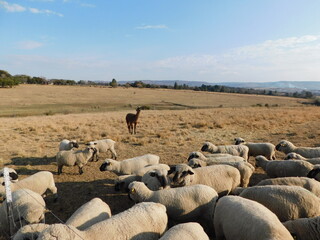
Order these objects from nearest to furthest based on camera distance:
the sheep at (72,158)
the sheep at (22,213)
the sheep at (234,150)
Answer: the sheep at (22,213)
the sheep at (72,158)
the sheep at (234,150)

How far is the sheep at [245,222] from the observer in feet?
14.8

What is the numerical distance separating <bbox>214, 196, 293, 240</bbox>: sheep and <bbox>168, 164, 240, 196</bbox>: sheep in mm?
1890

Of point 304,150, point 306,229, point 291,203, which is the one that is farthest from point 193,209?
point 304,150

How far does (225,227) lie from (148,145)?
11.4 meters

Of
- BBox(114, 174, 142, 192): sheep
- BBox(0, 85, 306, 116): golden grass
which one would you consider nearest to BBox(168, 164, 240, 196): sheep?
BBox(114, 174, 142, 192): sheep

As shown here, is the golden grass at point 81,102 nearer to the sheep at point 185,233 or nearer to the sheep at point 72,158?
the sheep at point 72,158

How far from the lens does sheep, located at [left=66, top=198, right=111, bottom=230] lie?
553cm

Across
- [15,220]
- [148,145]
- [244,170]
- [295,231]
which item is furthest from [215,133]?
[15,220]

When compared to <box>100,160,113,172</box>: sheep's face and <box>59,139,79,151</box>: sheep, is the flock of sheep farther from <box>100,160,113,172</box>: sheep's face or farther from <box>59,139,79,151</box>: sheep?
<box>59,139,79,151</box>: sheep

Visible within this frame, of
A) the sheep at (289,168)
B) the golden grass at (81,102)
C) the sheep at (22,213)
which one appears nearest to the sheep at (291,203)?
the sheep at (289,168)

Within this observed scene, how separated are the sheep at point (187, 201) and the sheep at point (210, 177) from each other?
1.01 metres

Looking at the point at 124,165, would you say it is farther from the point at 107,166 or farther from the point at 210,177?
the point at 210,177

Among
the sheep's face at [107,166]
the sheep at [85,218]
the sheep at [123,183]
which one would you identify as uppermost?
the sheep at [85,218]

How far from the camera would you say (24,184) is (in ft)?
25.4
